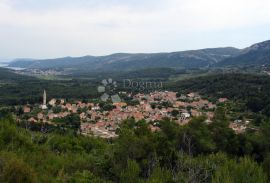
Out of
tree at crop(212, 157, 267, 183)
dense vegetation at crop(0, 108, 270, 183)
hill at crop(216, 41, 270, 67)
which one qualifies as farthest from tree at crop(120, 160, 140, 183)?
hill at crop(216, 41, 270, 67)

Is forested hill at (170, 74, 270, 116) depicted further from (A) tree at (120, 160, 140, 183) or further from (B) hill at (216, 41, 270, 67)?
(B) hill at (216, 41, 270, 67)

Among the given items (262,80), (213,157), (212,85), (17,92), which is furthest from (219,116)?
(17,92)

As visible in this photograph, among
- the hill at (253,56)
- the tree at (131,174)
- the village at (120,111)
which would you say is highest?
the hill at (253,56)

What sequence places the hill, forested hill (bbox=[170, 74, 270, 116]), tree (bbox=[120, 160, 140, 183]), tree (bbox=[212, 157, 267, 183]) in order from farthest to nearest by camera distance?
the hill, forested hill (bbox=[170, 74, 270, 116]), tree (bbox=[120, 160, 140, 183]), tree (bbox=[212, 157, 267, 183])

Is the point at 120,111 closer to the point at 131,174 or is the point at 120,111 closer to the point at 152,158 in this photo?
the point at 152,158

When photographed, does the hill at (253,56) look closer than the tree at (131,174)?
No

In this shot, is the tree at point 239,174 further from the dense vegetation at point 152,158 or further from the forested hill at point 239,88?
the forested hill at point 239,88

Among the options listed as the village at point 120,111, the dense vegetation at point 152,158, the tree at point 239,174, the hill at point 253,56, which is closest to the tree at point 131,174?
the dense vegetation at point 152,158
